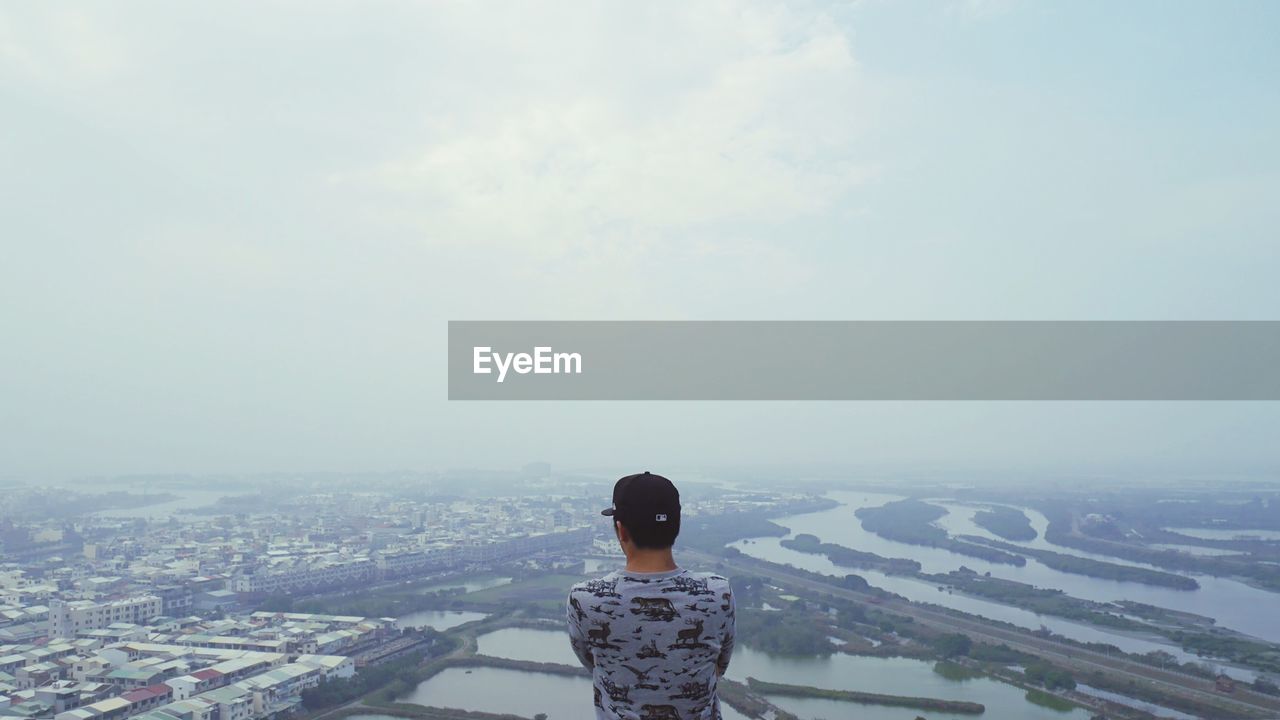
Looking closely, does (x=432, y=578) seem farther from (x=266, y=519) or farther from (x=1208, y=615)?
(x=1208, y=615)

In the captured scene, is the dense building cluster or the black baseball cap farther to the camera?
the dense building cluster

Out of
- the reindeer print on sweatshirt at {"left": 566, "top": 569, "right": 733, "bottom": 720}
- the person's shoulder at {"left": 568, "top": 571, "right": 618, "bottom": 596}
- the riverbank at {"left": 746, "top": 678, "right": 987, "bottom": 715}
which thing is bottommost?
the riverbank at {"left": 746, "top": 678, "right": 987, "bottom": 715}

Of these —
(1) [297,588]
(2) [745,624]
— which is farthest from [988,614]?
(1) [297,588]

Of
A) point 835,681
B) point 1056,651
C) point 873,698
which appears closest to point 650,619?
point 873,698

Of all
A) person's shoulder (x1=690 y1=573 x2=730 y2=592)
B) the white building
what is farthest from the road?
person's shoulder (x1=690 y1=573 x2=730 y2=592)

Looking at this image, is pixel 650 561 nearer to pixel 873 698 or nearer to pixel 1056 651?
pixel 873 698

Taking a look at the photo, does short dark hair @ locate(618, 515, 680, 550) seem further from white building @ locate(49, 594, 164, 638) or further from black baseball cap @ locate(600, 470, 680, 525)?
white building @ locate(49, 594, 164, 638)

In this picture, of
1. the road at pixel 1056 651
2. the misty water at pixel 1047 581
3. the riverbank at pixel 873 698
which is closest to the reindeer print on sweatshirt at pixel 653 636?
the riverbank at pixel 873 698
